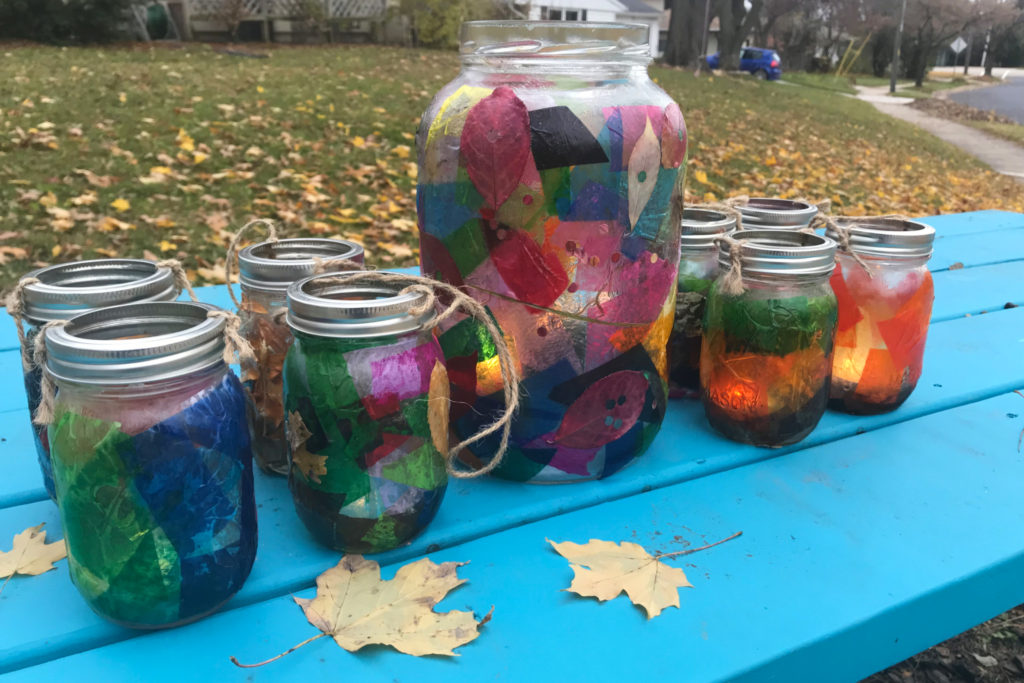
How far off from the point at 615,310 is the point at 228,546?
51 centimetres

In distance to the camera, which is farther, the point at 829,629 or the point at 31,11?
the point at 31,11

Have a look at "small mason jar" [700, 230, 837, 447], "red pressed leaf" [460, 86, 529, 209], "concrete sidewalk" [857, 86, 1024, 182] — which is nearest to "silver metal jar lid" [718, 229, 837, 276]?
"small mason jar" [700, 230, 837, 447]

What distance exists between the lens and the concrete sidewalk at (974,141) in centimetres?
809

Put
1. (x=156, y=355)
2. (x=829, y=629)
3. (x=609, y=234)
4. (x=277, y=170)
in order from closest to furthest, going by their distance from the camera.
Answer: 1. (x=156, y=355)
2. (x=829, y=629)
3. (x=609, y=234)
4. (x=277, y=170)

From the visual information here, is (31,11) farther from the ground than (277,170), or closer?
farther from the ground

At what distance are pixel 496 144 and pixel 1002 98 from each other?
14.9 metres

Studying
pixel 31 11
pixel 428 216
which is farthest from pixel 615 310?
pixel 31 11

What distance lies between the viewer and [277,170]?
408cm

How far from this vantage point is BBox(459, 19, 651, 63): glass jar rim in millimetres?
898

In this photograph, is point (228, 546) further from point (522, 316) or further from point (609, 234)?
point (609, 234)

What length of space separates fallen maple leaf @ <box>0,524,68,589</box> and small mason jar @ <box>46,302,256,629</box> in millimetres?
112

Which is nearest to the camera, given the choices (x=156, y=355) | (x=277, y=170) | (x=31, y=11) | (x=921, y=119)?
(x=156, y=355)

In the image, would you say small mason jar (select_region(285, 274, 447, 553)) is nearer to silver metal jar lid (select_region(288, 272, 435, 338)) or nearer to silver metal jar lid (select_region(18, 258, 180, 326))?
silver metal jar lid (select_region(288, 272, 435, 338))

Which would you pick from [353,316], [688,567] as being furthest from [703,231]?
[353,316]
